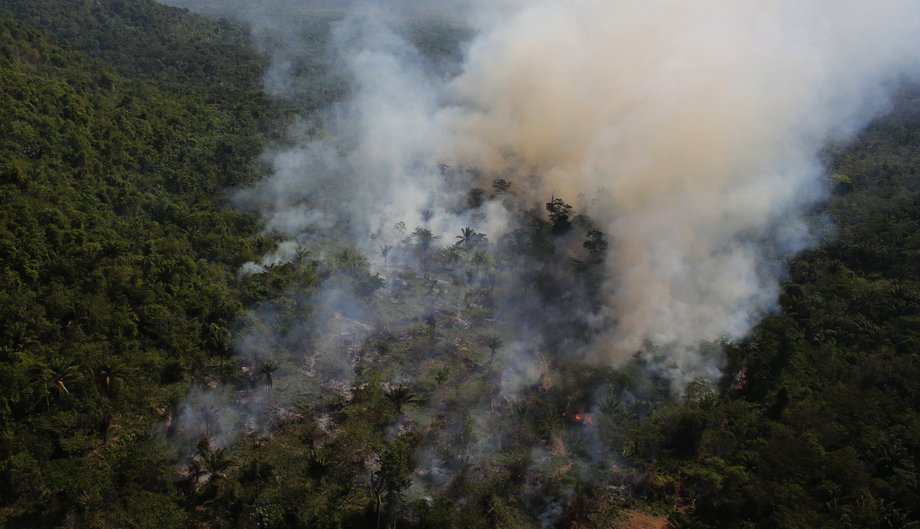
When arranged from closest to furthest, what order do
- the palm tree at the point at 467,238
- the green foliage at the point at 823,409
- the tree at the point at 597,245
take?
the green foliage at the point at 823,409 → the tree at the point at 597,245 → the palm tree at the point at 467,238

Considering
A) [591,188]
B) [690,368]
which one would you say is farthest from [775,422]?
[591,188]

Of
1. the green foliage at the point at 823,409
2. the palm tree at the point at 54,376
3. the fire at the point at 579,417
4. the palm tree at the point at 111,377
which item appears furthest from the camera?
the fire at the point at 579,417

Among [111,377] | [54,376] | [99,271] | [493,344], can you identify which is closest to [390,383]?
[493,344]

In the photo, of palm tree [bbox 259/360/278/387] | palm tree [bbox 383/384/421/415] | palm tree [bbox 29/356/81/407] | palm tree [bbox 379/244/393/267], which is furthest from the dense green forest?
palm tree [bbox 379/244/393/267]

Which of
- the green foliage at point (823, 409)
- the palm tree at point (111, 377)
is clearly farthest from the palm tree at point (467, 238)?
the palm tree at point (111, 377)

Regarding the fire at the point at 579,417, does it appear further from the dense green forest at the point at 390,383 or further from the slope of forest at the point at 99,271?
the slope of forest at the point at 99,271
